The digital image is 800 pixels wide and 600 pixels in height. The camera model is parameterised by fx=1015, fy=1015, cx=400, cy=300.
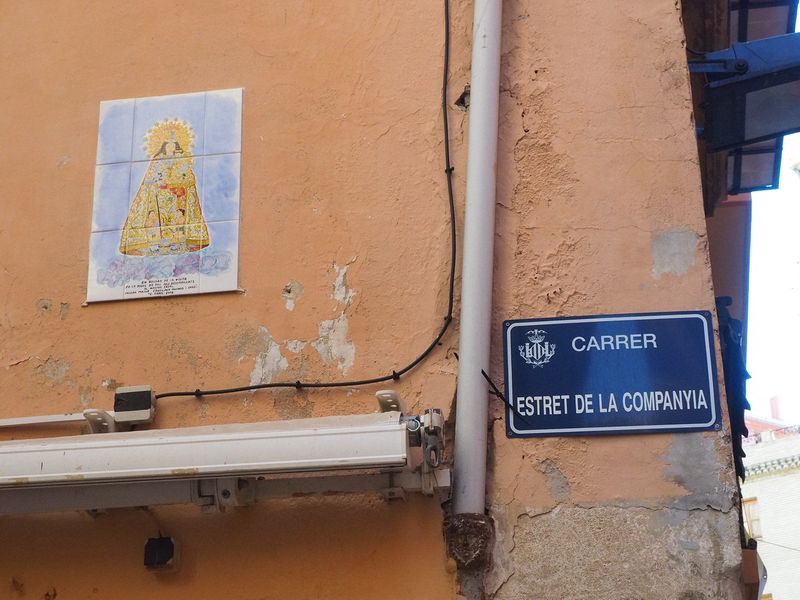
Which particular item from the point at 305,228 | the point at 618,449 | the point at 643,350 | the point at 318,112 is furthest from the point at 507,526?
the point at 318,112

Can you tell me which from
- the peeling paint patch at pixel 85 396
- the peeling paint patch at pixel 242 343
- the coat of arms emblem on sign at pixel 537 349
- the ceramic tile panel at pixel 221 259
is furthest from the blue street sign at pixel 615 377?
the peeling paint patch at pixel 85 396

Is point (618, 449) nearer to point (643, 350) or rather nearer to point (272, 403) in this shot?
point (643, 350)

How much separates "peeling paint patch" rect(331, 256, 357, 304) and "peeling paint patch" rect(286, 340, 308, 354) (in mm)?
213

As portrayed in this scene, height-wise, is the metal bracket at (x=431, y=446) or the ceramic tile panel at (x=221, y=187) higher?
the ceramic tile panel at (x=221, y=187)

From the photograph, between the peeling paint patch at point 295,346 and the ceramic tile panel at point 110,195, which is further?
the ceramic tile panel at point 110,195

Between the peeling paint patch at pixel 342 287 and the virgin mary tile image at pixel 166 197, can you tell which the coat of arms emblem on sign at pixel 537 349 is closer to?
the peeling paint patch at pixel 342 287

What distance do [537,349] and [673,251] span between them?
0.61m

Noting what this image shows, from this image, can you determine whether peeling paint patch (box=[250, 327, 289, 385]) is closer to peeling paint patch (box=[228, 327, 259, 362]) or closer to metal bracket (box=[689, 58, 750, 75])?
peeling paint patch (box=[228, 327, 259, 362])

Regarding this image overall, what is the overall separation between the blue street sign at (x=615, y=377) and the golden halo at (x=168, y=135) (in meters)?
1.59

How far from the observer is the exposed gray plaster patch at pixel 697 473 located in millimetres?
3277

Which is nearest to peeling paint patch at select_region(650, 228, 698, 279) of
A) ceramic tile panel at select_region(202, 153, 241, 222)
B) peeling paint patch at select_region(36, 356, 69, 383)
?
ceramic tile panel at select_region(202, 153, 241, 222)

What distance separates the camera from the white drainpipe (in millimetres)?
3396

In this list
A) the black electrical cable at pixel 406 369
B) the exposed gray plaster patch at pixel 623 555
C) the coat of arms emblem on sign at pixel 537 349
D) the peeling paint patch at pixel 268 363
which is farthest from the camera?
the peeling paint patch at pixel 268 363


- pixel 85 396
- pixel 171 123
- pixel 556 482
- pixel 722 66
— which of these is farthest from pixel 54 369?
pixel 722 66
